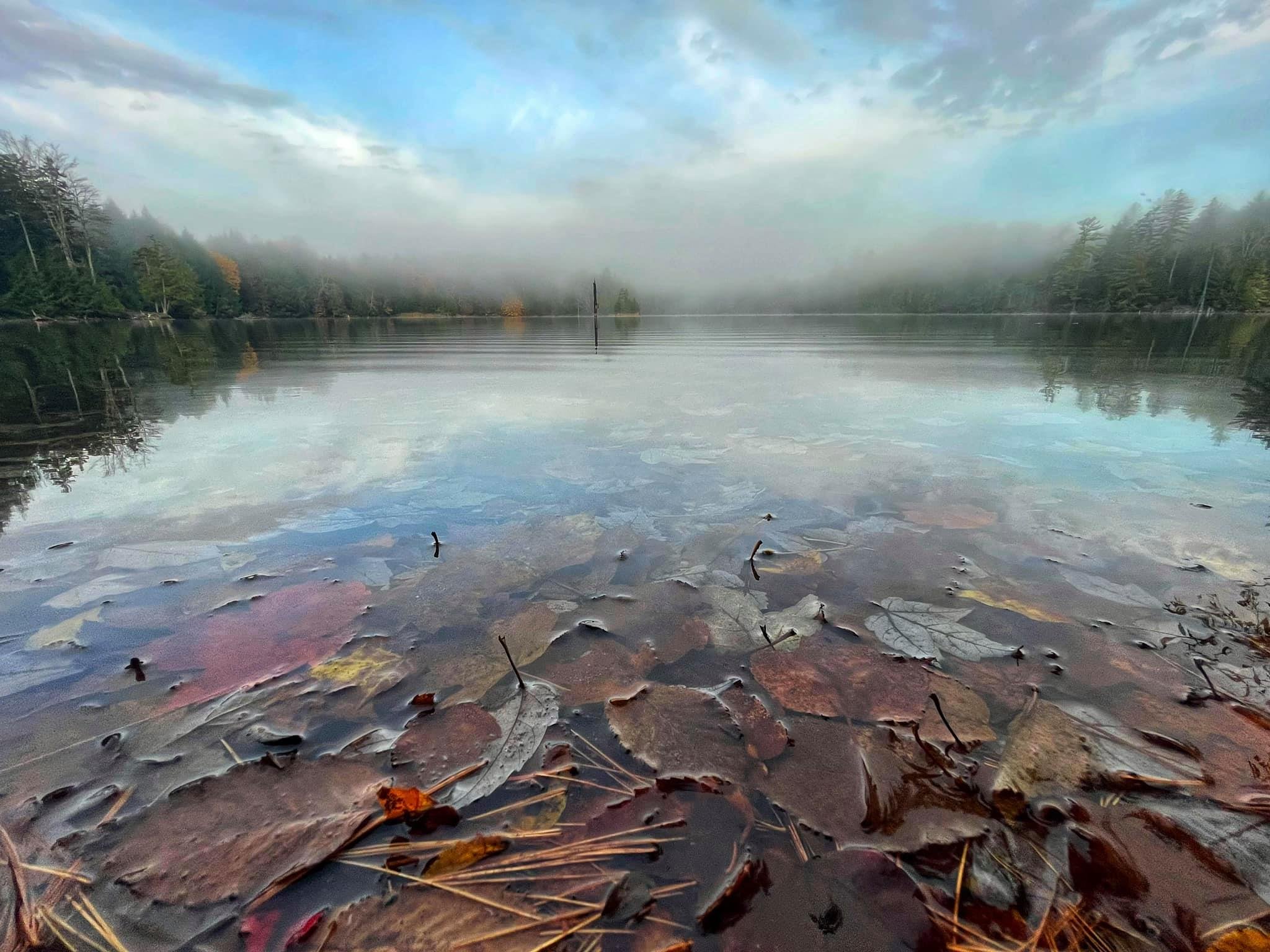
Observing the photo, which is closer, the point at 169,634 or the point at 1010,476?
the point at 169,634

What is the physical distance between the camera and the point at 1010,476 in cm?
544

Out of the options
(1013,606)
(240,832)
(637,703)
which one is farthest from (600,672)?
(1013,606)

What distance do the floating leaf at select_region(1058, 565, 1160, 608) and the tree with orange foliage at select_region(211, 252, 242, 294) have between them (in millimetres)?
126972

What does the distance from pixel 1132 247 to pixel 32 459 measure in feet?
394

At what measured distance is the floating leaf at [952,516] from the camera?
416 cm

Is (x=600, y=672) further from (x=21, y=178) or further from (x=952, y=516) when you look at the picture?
(x=21, y=178)

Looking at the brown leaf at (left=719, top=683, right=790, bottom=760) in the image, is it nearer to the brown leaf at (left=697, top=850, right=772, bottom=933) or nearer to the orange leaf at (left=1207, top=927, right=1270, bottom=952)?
the brown leaf at (left=697, top=850, right=772, bottom=933)

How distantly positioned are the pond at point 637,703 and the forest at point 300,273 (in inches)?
3227

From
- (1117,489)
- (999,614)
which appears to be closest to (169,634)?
(999,614)

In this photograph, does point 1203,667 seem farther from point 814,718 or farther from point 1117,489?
point 1117,489

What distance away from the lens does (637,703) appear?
219 cm

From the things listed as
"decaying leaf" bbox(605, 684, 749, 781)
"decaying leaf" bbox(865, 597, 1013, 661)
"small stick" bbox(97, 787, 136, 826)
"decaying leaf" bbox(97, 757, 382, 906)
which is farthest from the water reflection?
"decaying leaf" bbox(865, 597, 1013, 661)

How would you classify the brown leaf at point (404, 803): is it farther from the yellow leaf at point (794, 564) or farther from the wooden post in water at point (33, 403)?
the wooden post in water at point (33, 403)

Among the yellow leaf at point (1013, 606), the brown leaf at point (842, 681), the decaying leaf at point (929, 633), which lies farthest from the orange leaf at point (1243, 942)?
the yellow leaf at point (1013, 606)
